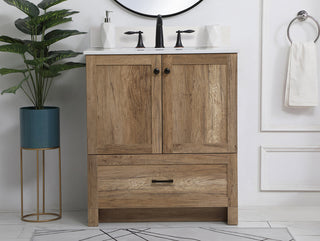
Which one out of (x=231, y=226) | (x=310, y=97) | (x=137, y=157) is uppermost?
(x=310, y=97)

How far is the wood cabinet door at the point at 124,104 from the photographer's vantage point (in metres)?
2.38

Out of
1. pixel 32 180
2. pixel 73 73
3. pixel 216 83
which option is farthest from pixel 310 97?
pixel 32 180

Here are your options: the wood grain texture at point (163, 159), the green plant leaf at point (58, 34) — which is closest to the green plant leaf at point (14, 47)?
the green plant leaf at point (58, 34)

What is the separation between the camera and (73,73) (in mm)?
2781

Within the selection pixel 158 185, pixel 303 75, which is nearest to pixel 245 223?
pixel 158 185

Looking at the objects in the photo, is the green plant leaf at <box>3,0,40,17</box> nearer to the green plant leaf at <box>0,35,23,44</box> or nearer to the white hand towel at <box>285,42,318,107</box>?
the green plant leaf at <box>0,35,23,44</box>

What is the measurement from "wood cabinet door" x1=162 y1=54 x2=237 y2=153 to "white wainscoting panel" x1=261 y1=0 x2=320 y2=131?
1.55 feet

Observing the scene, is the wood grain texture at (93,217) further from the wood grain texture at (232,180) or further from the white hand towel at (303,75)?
Result: the white hand towel at (303,75)

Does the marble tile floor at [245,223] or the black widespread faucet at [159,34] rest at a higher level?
the black widespread faucet at [159,34]

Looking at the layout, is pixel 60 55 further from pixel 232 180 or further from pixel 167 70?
pixel 232 180

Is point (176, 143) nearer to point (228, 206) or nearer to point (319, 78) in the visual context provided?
point (228, 206)

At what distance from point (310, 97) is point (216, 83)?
0.67 meters

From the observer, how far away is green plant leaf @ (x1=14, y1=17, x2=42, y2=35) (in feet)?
8.01

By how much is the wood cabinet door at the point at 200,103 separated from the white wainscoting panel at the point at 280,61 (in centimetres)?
47
